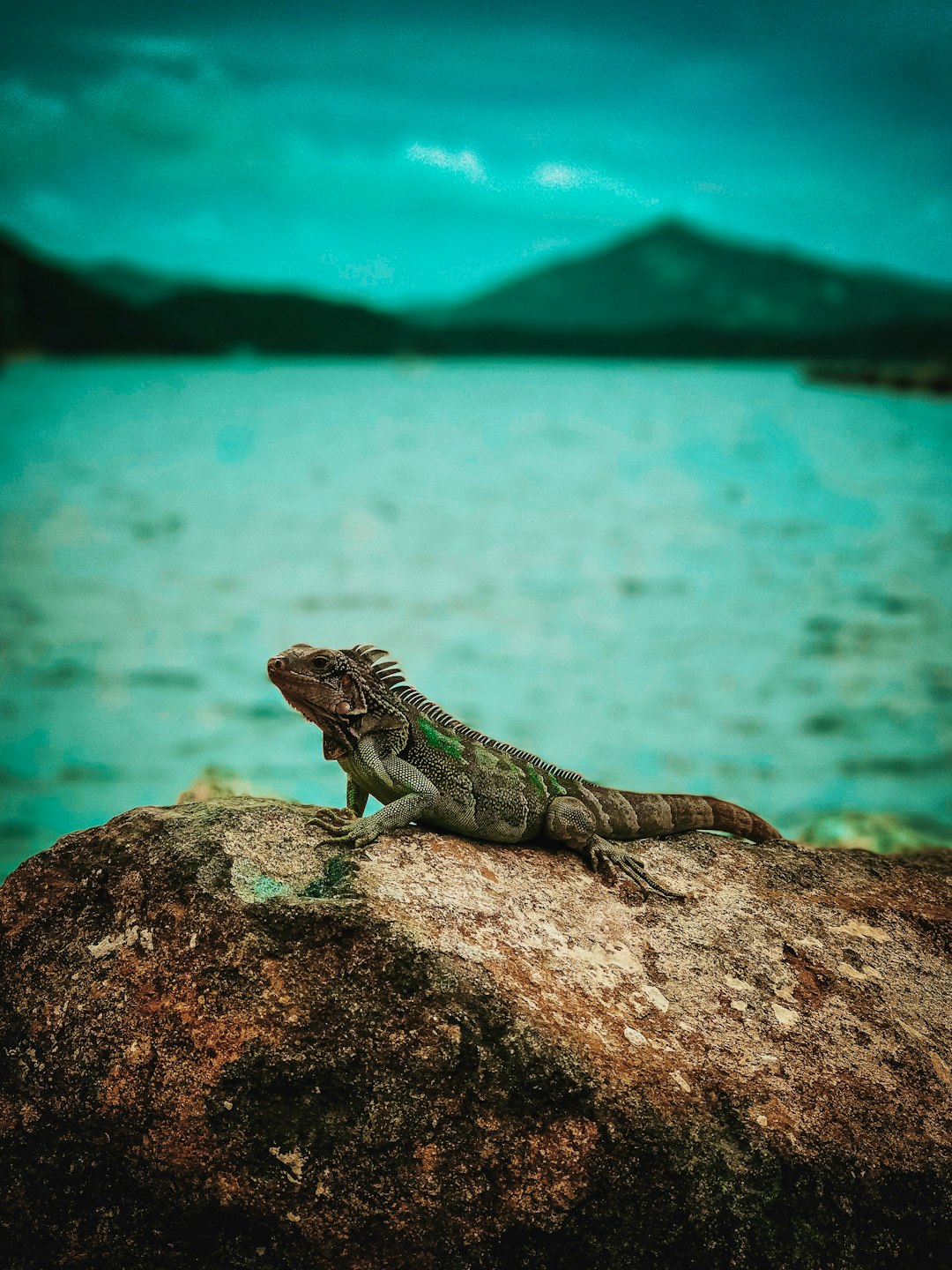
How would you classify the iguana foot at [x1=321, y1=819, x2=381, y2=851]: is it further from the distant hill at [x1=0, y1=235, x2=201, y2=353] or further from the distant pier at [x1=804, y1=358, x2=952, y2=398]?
the distant pier at [x1=804, y1=358, x2=952, y2=398]

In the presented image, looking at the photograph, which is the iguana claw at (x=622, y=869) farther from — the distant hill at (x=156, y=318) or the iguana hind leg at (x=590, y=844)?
the distant hill at (x=156, y=318)

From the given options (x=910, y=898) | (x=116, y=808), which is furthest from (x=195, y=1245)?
(x=116, y=808)

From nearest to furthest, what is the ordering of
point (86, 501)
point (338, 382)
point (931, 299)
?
1. point (931, 299)
2. point (86, 501)
3. point (338, 382)

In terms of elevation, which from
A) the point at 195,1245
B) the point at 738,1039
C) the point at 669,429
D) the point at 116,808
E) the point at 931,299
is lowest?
the point at 116,808

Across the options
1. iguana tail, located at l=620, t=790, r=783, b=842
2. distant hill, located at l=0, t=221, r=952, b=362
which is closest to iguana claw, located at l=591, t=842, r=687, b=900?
iguana tail, located at l=620, t=790, r=783, b=842

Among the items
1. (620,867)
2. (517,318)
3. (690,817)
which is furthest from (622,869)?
(517,318)

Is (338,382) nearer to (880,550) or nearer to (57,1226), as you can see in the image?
(880,550)

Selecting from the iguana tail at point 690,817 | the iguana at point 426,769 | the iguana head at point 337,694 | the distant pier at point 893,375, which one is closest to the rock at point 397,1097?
the iguana at point 426,769
